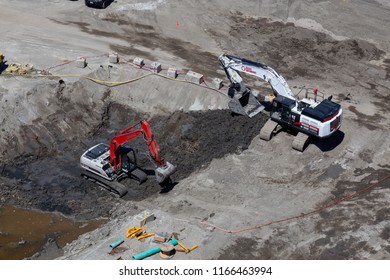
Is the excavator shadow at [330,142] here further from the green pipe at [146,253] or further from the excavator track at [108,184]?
the green pipe at [146,253]

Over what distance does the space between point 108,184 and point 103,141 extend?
16.5 ft

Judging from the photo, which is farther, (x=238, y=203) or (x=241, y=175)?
(x=241, y=175)

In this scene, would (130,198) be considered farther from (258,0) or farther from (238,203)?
(258,0)

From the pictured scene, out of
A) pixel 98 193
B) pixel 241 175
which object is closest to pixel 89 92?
pixel 98 193

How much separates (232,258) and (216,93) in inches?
585

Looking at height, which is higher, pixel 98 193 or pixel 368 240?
pixel 368 240

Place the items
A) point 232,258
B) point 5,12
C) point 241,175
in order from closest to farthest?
point 232,258 → point 241,175 → point 5,12

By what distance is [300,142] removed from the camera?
3469 cm

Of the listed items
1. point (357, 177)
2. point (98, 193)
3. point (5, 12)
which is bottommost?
point (98, 193)

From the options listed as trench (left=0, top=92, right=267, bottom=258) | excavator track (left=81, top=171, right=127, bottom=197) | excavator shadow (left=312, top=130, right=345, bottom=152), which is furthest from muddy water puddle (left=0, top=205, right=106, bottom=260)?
excavator shadow (left=312, top=130, right=345, bottom=152)

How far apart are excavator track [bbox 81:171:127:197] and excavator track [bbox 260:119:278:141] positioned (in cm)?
907

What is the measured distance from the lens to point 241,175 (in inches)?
1346

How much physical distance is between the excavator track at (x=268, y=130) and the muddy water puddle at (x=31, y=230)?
1109cm

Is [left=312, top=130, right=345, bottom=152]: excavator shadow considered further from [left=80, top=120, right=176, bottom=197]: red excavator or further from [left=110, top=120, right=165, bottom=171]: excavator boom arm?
[left=110, top=120, right=165, bottom=171]: excavator boom arm
